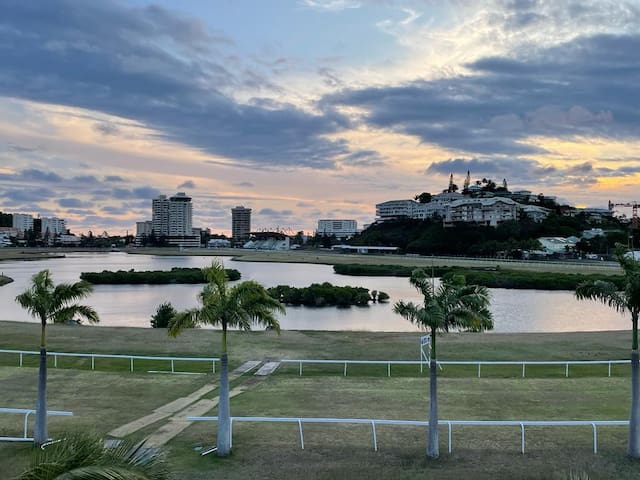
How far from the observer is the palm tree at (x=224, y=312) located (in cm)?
1333

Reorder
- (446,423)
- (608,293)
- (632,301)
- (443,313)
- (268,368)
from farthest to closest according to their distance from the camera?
(268,368)
(446,423)
(443,313)
(608,293)
(632,301)

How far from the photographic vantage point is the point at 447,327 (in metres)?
13.7

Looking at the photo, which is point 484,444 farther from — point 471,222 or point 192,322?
point 471,222

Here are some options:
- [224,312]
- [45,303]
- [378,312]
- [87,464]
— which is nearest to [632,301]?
[224,312]

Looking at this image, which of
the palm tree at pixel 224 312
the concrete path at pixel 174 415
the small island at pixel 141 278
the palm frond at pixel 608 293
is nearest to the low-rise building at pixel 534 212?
the small island at pixel 141 278

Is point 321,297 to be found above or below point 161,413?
below

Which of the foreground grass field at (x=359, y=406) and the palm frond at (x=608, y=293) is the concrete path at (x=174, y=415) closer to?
the foreground grass field at (x=359, y=406)

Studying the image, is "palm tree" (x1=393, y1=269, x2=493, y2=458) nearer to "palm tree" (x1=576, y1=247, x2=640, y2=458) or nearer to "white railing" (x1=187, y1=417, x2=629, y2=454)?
"white railing" (x1=187, y1=417, x2=629, y2=454)

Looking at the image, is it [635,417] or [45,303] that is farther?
[45,303]

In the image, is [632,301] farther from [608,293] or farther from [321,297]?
[321,297]

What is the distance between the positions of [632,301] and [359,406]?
796cm

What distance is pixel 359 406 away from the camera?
17047mm

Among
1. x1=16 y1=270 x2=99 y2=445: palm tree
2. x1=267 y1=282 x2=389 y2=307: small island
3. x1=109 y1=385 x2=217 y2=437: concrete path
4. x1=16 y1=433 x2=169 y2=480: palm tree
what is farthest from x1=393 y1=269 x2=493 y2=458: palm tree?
x1=267 y1=282 x2=389 y2=307: small island

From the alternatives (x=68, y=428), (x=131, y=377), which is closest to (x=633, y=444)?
(x=68, y=428)
